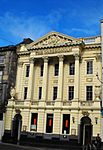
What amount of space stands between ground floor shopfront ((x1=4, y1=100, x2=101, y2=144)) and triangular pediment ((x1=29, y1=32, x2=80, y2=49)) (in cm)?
852

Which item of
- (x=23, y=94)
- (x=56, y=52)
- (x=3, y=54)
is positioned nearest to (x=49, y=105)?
(x=23, y=94)

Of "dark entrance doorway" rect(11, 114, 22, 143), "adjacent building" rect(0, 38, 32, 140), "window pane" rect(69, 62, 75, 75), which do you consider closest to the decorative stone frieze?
"window pane" rect(69, 62, 75, 75)

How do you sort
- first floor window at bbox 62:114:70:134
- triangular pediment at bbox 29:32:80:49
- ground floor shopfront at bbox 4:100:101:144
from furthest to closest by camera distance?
Answer: triangular pediment at bbox 29:32:80:49 → first floor window at bbox 62:114:70:134 → ground floor shopfront at bbox 4:100:101:144

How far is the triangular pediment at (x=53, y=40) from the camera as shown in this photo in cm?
3375

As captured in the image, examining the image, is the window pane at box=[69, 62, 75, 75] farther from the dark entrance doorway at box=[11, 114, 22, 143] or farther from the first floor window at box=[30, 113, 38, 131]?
the dark entrance doorway at box=[11, 114, 22, 143]

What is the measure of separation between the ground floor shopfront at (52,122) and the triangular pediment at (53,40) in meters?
8.52

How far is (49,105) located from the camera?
108 ft

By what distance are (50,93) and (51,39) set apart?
763 centimetres

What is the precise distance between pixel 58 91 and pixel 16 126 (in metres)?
8.25

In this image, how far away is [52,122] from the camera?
32375 mm

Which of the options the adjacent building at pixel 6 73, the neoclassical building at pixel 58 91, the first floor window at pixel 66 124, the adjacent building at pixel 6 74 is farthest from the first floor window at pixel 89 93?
the adjacent building at pixel 6 73

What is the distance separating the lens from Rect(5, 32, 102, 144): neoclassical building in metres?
31.0

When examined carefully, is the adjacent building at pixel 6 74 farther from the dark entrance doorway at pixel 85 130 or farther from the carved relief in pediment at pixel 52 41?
the dark entrance doorway at pixel 85 130

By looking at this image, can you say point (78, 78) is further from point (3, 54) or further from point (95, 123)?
point (3, 54)
